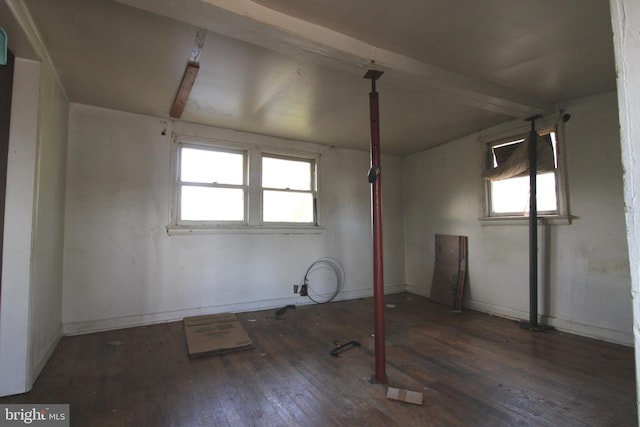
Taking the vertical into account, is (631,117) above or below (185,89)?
below

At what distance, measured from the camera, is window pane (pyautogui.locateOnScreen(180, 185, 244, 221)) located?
12.8 feet

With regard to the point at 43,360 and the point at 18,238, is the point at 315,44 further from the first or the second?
the point at 43,360

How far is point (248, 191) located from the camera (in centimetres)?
424

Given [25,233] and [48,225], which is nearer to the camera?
[25,233]

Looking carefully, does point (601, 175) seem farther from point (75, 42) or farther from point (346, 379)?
point (75, 42)

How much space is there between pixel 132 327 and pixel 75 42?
289 cm

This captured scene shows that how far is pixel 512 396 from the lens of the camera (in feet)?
6.66

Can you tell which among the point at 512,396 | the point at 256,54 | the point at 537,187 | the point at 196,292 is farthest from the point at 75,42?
the point at 537,187

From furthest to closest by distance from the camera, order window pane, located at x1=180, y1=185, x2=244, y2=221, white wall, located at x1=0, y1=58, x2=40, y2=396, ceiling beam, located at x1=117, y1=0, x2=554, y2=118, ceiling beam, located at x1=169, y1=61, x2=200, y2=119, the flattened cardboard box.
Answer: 1. window pane, located at x1=180, y1=185, x2=244, y2=221
2. the flattened cardboard box
3. ceiling beam, located at x1=169, y1=61, x2=200, y2=119
4. white wall, located at x1=0, y1=58, x2=40, y2=396
5. ceiling beam, located at x1=117, y1=0, x2=554, y2=118

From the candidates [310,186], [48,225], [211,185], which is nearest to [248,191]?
[211,185]

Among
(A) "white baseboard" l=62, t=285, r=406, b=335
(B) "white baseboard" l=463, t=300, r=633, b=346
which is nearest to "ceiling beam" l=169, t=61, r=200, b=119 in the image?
(A) "white baseboard" l=62, t=285, r=406, b=335

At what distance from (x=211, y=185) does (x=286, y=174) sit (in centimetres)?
115

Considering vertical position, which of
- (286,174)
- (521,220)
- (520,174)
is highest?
(286,174)

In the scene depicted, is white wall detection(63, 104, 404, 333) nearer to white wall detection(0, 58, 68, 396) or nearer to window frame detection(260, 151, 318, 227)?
window frame detection(260, 151, 318, 227)
